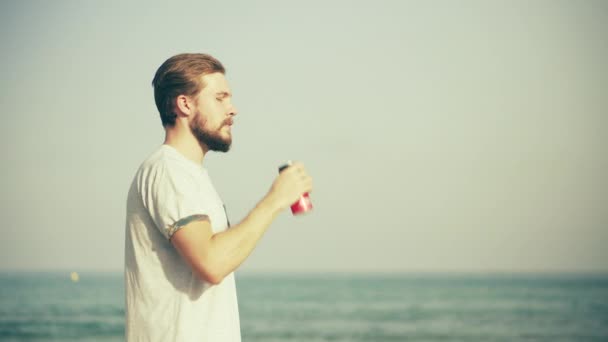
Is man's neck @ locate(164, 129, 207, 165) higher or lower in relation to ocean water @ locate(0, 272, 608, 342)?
higher

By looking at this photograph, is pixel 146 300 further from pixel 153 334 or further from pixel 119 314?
pixel 119 314

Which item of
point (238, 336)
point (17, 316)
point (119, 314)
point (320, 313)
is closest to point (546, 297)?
point (320, 313)

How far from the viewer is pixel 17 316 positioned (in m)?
25.9

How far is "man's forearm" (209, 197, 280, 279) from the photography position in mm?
2055

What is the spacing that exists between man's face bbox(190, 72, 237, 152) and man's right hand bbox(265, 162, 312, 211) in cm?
23

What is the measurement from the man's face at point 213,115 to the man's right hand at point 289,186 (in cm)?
23

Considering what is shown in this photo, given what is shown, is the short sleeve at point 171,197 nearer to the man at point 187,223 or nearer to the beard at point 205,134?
the man at point 187,223

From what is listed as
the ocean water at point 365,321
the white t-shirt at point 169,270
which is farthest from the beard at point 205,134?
the ocean water at point 365,321

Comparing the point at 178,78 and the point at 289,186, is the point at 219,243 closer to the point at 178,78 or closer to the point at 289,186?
the point at 289,186

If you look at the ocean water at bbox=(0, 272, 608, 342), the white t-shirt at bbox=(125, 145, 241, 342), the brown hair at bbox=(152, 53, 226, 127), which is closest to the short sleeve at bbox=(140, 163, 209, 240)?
the white t-shirt at bbox=(125, 145, 241, 342)

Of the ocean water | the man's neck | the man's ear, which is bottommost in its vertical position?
the ocean water

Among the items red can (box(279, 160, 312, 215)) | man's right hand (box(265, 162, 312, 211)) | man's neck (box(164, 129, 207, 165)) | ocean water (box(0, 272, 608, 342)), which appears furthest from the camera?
ocean water (box(0, 272, 608, 342))

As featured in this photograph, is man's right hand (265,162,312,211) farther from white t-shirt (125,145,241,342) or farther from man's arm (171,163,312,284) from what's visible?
white t-shirt (125,145,241,342)

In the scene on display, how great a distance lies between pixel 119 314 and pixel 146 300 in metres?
25.9
